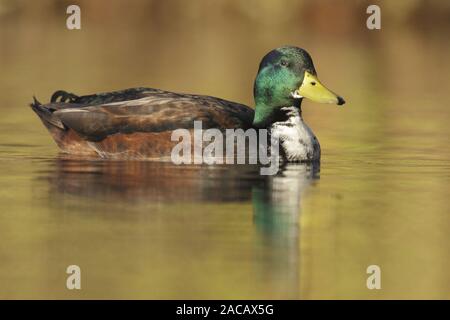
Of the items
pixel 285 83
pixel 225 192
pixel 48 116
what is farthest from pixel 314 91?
pixel 48 116

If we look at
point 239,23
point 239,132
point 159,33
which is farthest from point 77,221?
point 239,23

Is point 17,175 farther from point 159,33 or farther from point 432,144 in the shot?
point 159,33

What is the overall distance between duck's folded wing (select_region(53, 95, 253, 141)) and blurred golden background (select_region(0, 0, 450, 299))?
53 cm

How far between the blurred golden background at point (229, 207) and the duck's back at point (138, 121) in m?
0.44

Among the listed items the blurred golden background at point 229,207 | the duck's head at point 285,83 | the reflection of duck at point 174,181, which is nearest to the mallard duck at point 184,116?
the duck's head at point 285,83

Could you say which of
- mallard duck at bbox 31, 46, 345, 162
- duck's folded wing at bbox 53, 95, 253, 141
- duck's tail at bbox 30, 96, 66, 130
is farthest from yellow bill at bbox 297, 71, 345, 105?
duck's tail at bbox 30, 96, 66, 130

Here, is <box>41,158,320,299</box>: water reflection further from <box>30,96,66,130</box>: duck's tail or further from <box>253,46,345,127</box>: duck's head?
<box>253,46,345,127</box>: duck's head

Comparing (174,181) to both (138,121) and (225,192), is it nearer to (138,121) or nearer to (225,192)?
(225,192)

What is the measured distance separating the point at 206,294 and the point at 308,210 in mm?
2775

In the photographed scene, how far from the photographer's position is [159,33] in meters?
31.9

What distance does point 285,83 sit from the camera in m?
14.2

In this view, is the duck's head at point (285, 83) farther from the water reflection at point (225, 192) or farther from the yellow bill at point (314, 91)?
the water reflection at point (225, 192)

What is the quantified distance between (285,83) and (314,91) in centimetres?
29

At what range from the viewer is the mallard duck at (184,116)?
1395 cm
